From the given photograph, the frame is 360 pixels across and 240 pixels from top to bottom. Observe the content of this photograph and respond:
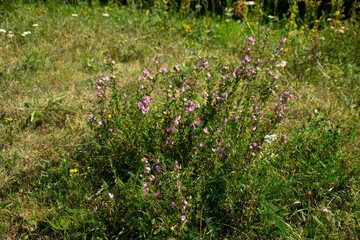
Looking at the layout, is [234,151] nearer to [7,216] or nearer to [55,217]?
[55,217]

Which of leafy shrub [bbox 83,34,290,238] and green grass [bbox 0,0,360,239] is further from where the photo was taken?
green grass [bbox 0,0,360,239]

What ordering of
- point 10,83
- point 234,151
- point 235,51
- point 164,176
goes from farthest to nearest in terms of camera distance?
1. point 235,51
2. point 10,83
3. point 234,151
4. point 164,176

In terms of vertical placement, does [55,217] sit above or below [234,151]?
below

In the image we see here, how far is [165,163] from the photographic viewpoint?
8.97 ft

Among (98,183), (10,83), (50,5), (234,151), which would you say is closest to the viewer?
(234,151)

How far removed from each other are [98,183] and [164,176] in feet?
2.10

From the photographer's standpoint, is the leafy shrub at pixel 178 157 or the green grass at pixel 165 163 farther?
the green grass at pixel 165 163

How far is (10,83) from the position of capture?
4078mm

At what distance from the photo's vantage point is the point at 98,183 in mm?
2887

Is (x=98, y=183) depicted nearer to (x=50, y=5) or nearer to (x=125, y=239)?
(x=125, y=239)

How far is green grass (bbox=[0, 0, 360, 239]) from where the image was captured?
252cm

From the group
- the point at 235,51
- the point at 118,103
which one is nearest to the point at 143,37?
the point at 235,51

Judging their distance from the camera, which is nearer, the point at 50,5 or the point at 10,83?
the point at 10,83

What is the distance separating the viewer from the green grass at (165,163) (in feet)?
8.25
